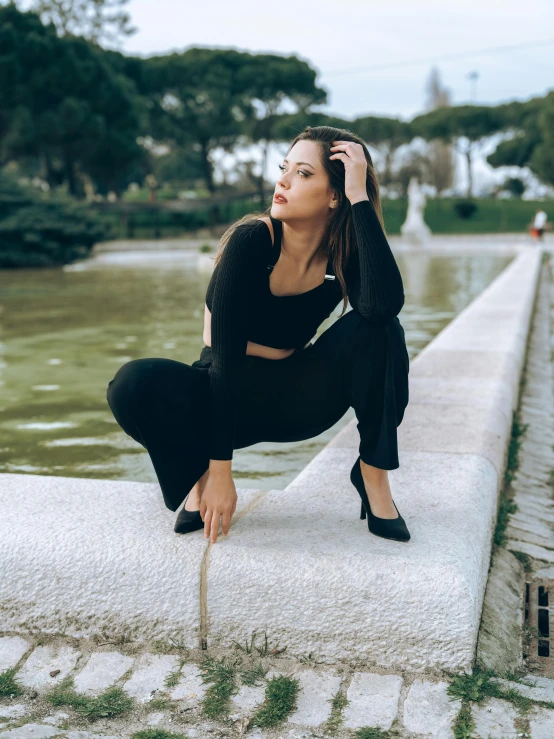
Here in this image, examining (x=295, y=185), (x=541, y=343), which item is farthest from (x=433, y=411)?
(x=541, y=343)

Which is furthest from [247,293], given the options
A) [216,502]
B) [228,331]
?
[216,502]

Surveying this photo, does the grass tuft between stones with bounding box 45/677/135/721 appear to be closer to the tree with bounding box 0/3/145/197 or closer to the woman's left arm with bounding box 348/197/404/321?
the woman's left arm with bounding box 348/197/404/321

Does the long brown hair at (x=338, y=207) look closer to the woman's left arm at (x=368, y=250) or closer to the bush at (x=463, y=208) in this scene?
the woman's left arm at (x=368, y=250)

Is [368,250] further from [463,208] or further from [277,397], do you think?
Answer: [463,208]

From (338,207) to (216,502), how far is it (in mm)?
977

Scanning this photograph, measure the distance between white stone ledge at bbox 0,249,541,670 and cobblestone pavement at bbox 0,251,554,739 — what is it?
0.20ft

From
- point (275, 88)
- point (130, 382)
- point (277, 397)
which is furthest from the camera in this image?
point (275, 88)

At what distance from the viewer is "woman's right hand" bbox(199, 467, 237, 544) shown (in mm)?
2377

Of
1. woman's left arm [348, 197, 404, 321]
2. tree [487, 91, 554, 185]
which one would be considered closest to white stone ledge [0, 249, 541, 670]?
woman's left arm [348, 197, 404, 321]

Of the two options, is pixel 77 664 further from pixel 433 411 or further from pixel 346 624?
pixel 433 411

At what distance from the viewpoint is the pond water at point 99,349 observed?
14.0 feet

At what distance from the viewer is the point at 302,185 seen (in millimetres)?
2506

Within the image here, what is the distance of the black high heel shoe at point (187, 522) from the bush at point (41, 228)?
1994 centimetres

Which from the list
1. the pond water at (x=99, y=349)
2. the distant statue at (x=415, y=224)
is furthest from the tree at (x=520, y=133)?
the pond water at (x=99, y=349)
